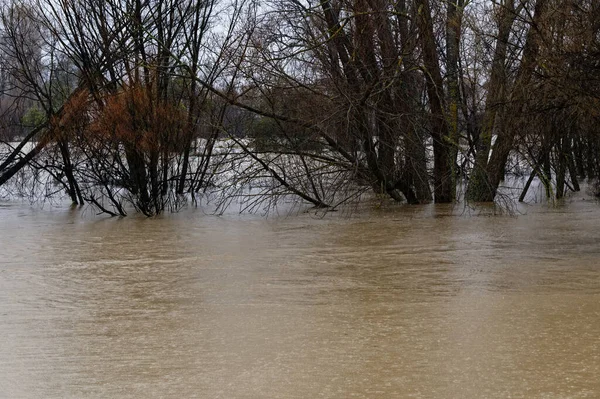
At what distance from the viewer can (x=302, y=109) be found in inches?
663

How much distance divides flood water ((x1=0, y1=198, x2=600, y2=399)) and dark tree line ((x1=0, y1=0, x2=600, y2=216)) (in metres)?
2.24

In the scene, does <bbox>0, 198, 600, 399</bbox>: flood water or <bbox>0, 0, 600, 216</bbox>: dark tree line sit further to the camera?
<bbox>0, 0, 600, 216</bbox>: dark tree line

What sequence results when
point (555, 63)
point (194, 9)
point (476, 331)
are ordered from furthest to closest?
point (194, 9)
point (555, 63)
point (476, 331)

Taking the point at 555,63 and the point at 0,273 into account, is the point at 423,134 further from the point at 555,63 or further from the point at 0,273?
the point at 0,273

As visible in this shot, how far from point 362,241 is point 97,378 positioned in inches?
286

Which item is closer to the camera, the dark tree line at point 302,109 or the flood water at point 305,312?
the flood water at point 305,312

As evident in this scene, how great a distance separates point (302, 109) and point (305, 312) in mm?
8777

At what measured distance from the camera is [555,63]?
10.9 metres

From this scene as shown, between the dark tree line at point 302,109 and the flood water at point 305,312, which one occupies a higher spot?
the dark tree line at point 302,109

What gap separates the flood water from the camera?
625 centimetres

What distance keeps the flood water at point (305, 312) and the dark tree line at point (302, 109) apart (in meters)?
2.24

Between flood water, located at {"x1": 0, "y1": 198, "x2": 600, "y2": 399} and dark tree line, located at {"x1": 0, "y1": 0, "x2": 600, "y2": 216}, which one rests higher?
dark tree line, located at {"x1": 0, "y1": 0, "x2": 600, "y2": 216}

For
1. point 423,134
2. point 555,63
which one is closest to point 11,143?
point 423,134

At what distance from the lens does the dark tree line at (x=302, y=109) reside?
16.1m
